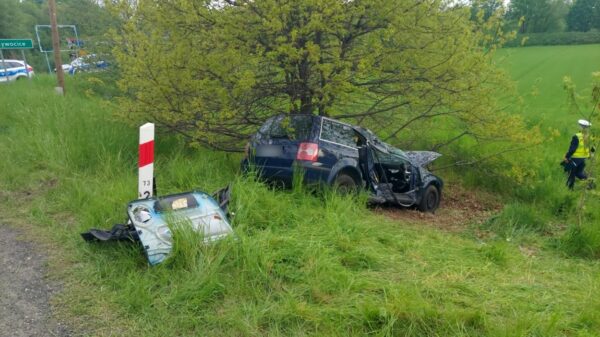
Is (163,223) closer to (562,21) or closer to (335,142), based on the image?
(335,142)

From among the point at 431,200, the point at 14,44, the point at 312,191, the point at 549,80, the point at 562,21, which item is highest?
the point at 562,21

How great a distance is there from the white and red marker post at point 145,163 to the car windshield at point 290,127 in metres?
2.02

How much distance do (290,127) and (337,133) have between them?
703 mm

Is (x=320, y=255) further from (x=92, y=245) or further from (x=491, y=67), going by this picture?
(x=491, y=67)

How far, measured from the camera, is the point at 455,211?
27.5ft

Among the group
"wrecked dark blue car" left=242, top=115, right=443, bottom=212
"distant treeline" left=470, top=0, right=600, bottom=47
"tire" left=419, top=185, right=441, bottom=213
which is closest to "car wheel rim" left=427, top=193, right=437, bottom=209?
"tire" left=419, top=185, right=441, bottom=213

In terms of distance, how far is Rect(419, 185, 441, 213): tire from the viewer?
786 centimetres

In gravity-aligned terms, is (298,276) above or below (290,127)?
below

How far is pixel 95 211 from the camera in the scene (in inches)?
194

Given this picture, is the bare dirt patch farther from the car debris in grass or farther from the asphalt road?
the asphalt road

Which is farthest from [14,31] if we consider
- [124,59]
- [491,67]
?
[491,67]

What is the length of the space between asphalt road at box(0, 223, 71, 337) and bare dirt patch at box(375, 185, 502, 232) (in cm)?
467

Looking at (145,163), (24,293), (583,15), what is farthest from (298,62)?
(583,15)

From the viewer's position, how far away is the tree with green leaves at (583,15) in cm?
7888
